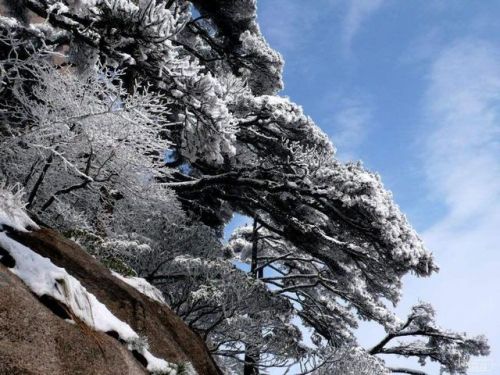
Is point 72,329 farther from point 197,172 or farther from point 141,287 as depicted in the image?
point 197,172

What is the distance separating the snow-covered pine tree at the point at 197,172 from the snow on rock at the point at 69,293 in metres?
2.04

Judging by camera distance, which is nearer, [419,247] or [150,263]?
[419,247]

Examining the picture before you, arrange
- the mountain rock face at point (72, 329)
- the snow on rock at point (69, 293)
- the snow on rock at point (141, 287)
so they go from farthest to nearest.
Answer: the snow on rock at point (141, 287)
the snow on rock at point (69, 293)
the mountain rock face at point (72, 329)

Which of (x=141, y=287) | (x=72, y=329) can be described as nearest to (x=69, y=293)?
(x=72, y=329)

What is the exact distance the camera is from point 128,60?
665 centimetres

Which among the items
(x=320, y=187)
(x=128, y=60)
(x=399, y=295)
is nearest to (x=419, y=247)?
(x=320, y=187)

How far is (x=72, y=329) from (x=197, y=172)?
10.7m

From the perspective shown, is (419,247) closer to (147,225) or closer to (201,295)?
(201,295)

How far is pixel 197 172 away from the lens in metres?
14.1

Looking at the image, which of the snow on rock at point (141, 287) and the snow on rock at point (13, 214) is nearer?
the snow on rock at point (13, 214)

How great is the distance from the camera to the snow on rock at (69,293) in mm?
3832

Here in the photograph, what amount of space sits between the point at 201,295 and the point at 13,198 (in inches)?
226

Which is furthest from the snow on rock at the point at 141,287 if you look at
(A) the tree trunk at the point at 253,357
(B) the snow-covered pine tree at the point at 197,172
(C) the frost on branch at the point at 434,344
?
(C) the frost on branch at the point at 434,344

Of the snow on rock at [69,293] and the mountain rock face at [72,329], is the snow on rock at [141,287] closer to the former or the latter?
the mountain rock face at [72,329]
